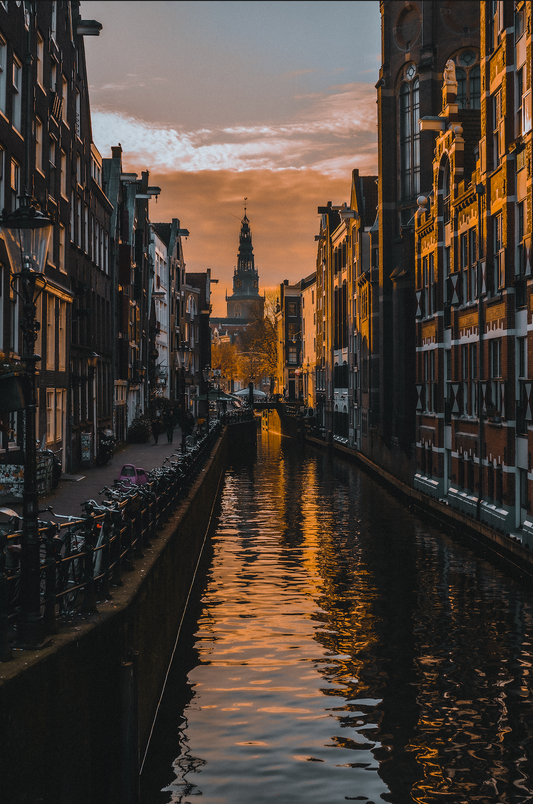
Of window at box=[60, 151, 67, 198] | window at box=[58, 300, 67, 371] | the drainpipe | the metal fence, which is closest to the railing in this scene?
the metal fence

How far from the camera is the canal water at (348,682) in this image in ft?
34.8

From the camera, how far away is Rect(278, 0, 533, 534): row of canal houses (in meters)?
23.9

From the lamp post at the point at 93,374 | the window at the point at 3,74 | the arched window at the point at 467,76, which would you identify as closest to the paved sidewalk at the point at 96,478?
the lamp post at the point at 93,374

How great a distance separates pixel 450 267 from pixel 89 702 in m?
26.0

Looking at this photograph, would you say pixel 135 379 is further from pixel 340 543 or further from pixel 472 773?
pixel 472 773

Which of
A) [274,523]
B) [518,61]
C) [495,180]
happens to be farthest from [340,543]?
[518,61]

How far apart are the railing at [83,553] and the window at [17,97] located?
36.0 feet

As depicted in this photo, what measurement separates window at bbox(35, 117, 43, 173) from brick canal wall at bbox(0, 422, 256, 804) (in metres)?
15.7

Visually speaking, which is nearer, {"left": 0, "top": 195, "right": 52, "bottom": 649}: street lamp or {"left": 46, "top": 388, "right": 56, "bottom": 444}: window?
{"left": 0, "top": 195, "right": 52, "bottom": 649}: street lamp

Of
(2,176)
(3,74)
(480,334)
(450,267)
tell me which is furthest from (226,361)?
(2,176)

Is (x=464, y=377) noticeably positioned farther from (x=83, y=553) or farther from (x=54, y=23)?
(x=83, y=553)

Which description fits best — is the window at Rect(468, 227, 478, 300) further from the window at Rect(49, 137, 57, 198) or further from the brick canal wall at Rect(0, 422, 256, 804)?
the brick canal wall at Rect(0, 422, 256, 804)

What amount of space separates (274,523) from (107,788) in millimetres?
22745

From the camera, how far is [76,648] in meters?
8.08
